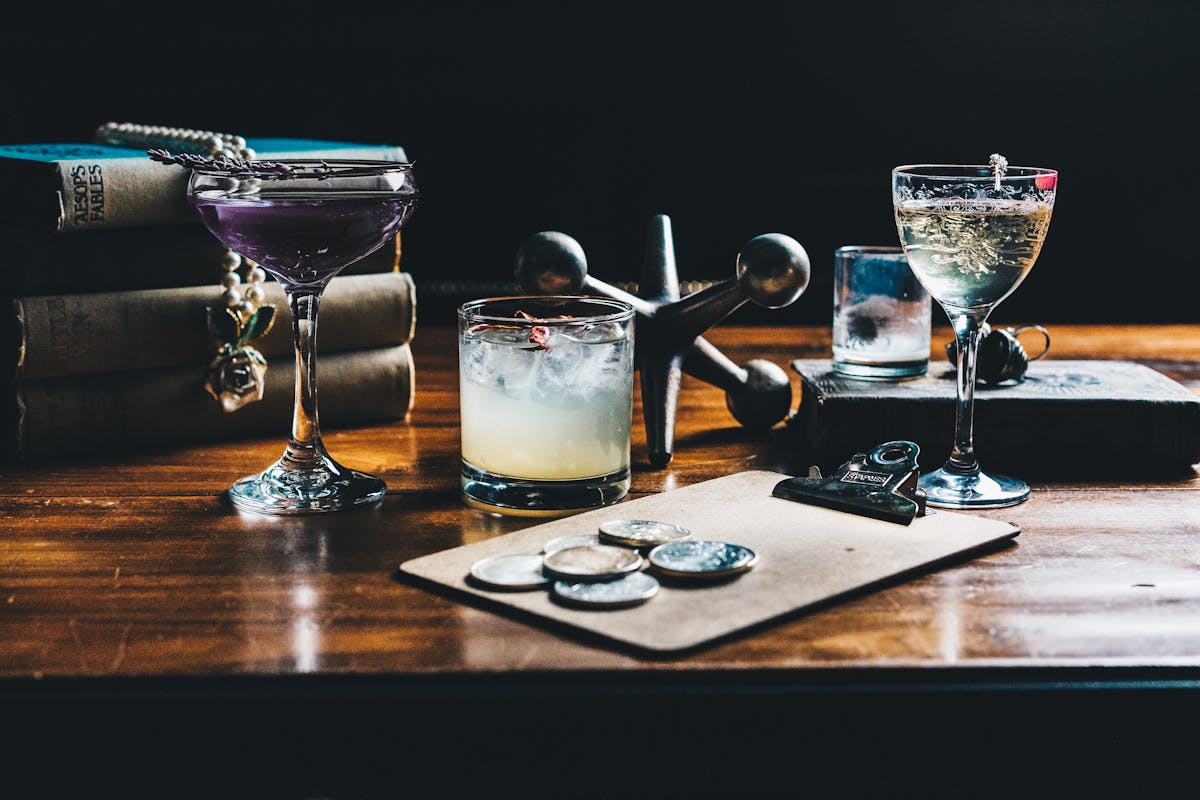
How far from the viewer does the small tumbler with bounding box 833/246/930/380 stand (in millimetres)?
1229

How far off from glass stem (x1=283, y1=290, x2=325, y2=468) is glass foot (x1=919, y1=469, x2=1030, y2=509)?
0.49 meters

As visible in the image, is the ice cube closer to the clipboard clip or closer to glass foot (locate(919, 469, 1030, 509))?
the clipboard clip

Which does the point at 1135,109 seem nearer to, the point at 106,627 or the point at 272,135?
the point at 272,135

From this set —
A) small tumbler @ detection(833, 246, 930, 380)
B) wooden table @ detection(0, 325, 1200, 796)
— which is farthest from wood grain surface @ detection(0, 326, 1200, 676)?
small tumbler @ detection(833, 246, 930, 380)

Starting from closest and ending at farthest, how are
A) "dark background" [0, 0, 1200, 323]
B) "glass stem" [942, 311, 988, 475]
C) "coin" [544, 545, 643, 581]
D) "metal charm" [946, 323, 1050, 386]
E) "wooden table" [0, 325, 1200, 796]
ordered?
"wooden table" [0, 325, 1200, 796]
"coin" [544, 545, 643, 581]
"glass stem" [942, 311, 988, 475]
"metal charm" [946, 323, 1050, 386]
"dark background" [0, 0, 1200, 323]

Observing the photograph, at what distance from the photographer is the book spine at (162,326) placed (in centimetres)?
110

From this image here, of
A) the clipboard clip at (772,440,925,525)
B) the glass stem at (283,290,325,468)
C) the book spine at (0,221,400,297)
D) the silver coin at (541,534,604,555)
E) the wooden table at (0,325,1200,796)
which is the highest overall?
the book spine at (0,221,400,297)

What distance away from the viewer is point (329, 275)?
3.40 feet

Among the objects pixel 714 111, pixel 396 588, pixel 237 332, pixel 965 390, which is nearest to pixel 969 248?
pixel 965 390

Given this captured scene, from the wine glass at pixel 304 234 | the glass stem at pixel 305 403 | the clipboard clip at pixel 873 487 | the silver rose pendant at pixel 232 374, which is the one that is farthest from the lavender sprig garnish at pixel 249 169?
the clipboard clip at pixel 873 487

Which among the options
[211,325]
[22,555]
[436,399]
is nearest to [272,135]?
[436,399]

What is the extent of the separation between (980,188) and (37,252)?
780 mm

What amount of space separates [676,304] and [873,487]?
0.31m

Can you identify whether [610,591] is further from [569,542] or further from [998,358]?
[998,358]
